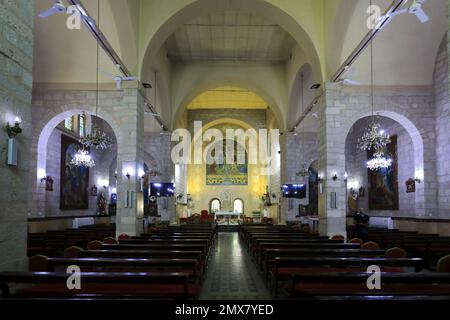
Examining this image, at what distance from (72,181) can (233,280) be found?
1420 centimetres

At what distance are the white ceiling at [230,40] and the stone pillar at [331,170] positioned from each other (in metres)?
5.04

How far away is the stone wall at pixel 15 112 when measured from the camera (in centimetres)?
480

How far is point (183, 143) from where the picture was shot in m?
27.8

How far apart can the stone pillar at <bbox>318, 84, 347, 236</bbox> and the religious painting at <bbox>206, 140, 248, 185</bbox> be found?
69.5 ft

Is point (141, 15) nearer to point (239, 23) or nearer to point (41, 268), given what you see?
point (239, 23)

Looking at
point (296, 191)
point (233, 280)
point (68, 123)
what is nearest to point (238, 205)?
point (296, 191)

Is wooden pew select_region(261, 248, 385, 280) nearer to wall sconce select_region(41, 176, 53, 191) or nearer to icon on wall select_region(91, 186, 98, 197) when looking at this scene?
wall sconce select_region(41, 176, 53, 191)

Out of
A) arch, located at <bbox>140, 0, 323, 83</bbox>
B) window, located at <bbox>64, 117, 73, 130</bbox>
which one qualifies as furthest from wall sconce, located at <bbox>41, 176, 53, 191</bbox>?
arch, located at <bbox>140, 0, 323, 83</bbox>

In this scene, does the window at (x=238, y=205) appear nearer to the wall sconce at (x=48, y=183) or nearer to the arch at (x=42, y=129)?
the wall sconce at (x=48, y=183)

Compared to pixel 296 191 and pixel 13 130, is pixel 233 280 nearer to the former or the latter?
pixel 13 130

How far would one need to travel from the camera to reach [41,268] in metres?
5.96

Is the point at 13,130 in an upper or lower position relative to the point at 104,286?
upper

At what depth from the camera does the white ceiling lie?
1602 cm
